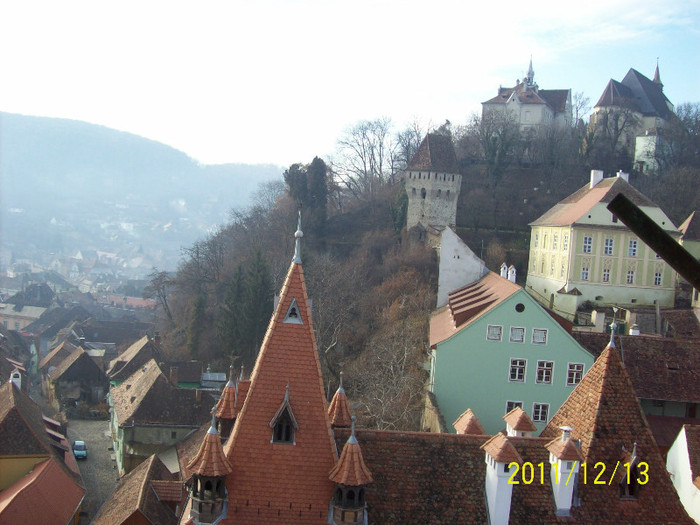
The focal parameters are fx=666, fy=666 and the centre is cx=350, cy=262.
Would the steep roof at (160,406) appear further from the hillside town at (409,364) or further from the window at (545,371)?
the window at (545,371)

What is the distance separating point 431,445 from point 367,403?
14.8 m

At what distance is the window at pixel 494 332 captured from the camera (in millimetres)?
26062

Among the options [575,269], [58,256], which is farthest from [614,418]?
[58,256]

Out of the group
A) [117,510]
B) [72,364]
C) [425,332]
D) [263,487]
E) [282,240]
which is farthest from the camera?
[282,240]

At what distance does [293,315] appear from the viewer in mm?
13328

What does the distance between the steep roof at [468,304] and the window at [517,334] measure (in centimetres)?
120

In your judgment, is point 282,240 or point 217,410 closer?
point 217,410

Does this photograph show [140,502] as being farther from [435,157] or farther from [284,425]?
[435,157]

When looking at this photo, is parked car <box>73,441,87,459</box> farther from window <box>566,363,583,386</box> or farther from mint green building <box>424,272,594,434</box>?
window <box>566,363,583,386</box>

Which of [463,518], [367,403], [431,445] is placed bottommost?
[367,403]

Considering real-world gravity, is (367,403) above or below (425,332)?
below

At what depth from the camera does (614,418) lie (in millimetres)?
13211

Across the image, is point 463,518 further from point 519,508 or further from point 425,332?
point 425,332

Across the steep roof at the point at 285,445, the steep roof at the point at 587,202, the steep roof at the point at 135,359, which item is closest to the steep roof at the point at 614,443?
the steep roof at the point at 285,445
